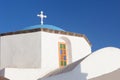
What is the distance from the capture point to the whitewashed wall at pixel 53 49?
48.5ft

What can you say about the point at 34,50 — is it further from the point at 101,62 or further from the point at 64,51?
the point at 101,62

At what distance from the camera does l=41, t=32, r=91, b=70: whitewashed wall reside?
583 inches

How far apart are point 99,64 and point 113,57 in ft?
2.93

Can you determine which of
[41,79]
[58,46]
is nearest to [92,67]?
[41,79]

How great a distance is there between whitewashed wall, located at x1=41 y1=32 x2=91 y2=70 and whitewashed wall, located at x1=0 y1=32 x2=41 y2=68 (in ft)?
0.83

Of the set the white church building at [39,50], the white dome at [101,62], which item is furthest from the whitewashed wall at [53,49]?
the white dome at [101,62]

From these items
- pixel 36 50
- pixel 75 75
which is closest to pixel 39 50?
pixel 36 50

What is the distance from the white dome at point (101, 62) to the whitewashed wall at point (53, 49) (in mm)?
3280

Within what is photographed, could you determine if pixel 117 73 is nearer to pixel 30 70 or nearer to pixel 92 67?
pixel 92 67

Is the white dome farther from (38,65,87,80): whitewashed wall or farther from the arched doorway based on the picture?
the arched doorway

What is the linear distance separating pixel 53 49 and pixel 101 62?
3658 millimetres

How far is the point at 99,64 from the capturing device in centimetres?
1199

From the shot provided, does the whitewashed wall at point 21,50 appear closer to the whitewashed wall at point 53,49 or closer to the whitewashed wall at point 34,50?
the whitewashed wall at point 34,50

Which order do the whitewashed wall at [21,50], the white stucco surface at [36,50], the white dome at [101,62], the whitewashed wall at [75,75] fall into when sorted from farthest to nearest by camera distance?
the whitewashed wall at [21,50] < the white stucco surface at [36,50] < the white dome at [101,62] < the whitewashed wall at [75,75]
